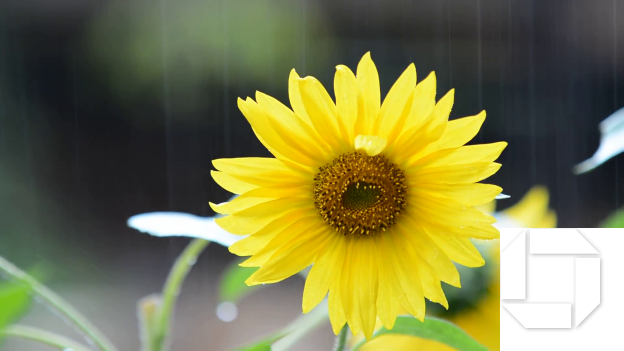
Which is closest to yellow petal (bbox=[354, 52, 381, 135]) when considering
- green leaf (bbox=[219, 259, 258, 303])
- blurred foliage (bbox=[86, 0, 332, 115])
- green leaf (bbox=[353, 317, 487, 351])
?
green leaf (bbox=[353, 317, 487, 351])

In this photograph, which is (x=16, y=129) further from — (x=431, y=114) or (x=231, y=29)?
(x=431, y=114)

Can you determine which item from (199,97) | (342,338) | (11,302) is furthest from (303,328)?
(199,97)

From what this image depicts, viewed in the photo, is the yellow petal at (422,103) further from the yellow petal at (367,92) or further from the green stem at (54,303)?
the green stem at (54,303)

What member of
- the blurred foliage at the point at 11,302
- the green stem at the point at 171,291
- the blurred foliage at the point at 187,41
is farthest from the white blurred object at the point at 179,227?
the blurred foliage at the point at 187,41

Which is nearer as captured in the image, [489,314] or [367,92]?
[367,92]

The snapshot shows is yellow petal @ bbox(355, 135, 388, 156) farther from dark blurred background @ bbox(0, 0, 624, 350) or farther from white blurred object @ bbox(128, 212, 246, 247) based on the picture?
dark blurred background @ bbox(0, 0, 624, 350)

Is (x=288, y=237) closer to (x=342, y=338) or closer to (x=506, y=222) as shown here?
(x=342, y=338)

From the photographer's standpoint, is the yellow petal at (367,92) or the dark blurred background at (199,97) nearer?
the yellow petal at (367,92)
